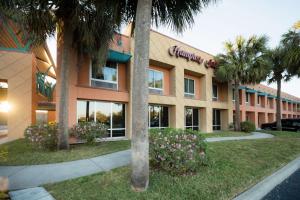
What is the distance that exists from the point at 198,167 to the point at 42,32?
868 centimetres

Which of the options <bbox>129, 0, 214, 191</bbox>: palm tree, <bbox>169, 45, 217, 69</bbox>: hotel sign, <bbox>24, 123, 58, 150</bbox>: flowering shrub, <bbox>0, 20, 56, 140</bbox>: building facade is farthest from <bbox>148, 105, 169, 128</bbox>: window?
<bbox>129, 0, 214, 191</bbox>: palm tree

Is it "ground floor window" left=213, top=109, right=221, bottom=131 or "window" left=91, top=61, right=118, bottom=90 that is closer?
"window" left=91, top=61, right=118, bottom=90

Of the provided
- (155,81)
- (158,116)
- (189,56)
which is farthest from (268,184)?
(189,56)

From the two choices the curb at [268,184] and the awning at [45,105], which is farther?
the awning at [45,105]

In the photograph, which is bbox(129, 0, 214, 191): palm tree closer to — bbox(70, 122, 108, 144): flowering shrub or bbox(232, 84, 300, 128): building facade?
bbox(70, 122, 108, 144): flowering shrub

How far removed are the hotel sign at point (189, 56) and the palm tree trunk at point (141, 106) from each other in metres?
13.0

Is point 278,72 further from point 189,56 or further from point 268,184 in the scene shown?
point 268,184

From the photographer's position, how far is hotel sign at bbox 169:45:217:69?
18734mm

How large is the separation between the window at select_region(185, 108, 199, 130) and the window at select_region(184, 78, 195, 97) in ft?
5.04

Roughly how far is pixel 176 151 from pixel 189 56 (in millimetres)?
15264

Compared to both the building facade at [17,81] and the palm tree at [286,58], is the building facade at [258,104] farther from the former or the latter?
the building facade at [17,81]

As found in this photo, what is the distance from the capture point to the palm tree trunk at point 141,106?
524 centimetres

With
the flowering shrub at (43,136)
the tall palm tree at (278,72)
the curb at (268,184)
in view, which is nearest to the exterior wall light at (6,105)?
the flowering shrub at (43,136)

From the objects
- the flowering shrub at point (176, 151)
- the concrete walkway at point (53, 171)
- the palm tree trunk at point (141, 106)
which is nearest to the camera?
the palm tree trunk at point (141, 106)
